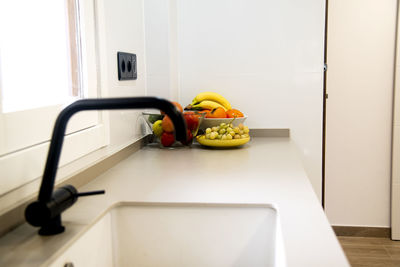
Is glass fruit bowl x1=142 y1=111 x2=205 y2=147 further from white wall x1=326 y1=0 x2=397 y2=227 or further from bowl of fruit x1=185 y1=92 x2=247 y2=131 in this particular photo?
white wall x1=326 y1=0 x2=397 y2=227

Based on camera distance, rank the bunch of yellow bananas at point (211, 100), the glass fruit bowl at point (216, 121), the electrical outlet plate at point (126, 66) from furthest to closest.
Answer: the bunch of yellow bananas at point (211, 100) < the glass fruit bowl at point (216, 121) < the electrical outlet plate at point (126, 66)

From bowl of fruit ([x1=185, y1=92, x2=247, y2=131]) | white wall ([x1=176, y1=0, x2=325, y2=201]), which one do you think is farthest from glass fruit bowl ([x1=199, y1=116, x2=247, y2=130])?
white wall ([x1=176, y1=0, x2=325, y2=201])

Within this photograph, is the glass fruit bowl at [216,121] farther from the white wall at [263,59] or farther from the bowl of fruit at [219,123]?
the white wall at [263,59]

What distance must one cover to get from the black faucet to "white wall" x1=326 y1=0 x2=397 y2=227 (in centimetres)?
219

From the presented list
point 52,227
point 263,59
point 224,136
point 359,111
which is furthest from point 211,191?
point 359,111

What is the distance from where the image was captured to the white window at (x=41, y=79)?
2.77 ft

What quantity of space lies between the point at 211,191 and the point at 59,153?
1.58 ft

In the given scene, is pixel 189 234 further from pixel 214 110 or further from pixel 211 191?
pixel 214 110

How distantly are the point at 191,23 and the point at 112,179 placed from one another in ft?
3.58

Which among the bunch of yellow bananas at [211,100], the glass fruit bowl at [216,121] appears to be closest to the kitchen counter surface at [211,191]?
the glass fruit bowl at [216,121]

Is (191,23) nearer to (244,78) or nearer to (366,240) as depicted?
(244,78)

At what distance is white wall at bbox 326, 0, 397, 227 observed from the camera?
2584 millimetres

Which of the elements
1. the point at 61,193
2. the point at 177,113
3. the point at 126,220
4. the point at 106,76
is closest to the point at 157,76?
the point at 106,76

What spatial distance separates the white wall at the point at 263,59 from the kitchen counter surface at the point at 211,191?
308 millimetres
